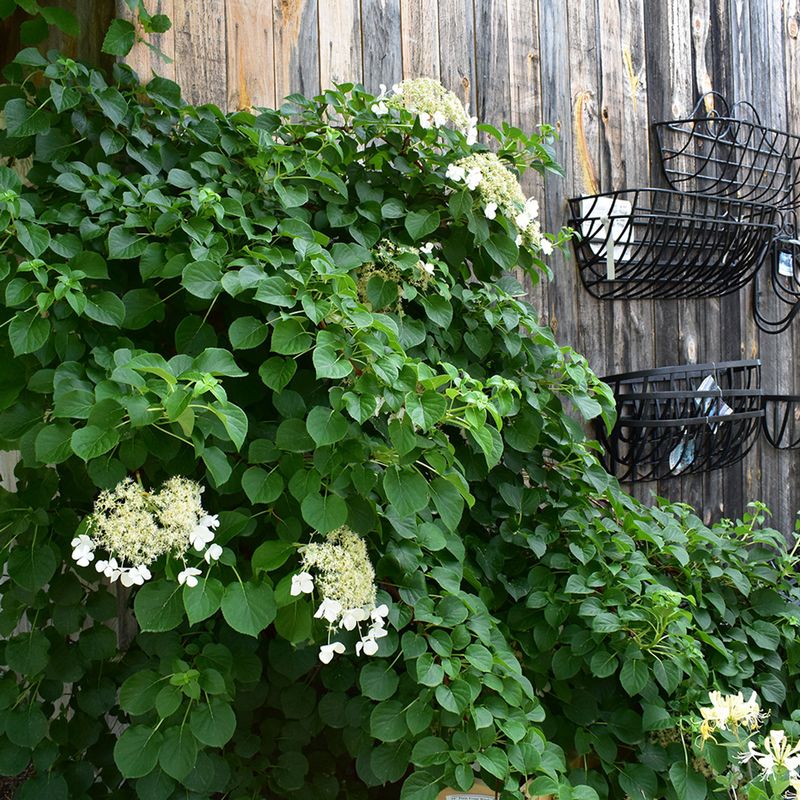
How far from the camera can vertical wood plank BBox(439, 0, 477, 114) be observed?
1926 mm

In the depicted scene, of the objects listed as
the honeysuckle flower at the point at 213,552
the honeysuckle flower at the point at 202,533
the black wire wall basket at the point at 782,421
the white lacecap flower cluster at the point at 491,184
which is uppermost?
the white lacecap flower cluster at the point at 491,184

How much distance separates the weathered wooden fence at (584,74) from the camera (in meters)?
1.65

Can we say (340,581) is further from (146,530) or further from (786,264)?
(786,264)

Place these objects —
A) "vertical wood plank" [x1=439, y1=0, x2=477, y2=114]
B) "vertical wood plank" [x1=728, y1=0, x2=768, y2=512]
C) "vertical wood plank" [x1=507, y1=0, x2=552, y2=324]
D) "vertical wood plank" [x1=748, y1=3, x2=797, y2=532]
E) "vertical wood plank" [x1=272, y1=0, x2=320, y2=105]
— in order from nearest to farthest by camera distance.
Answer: "vertical wood plank" [x1=272, y1=0, x2=320, y2=105] → "vertical wood plank" [x1=439, y1=0, x2=477, y2=114] → "vertical wood plank" [x1=507, y1=0, x2=552, y2=324] → "vertical wood plank" [x1=728, y1=0, x2=768, y2=512] → "vertical wood plank" [x1=748, y1=3, x2=797, y2=532]

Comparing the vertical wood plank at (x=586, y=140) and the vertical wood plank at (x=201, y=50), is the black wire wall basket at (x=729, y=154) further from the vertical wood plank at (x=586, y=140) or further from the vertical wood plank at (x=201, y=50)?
the vertical wood plank at (x=201, y=50)

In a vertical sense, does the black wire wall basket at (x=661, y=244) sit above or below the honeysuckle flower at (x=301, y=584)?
above

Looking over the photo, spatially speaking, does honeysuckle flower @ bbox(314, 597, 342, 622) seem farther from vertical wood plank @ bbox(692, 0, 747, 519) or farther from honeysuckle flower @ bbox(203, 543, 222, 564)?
vertical wood plank @ bbox(692, 0, 747, 519)

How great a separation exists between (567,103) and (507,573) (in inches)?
47.4

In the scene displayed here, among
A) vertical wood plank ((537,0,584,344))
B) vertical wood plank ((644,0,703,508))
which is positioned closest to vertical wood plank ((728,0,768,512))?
vertical wood plank ((644,0,703,508))

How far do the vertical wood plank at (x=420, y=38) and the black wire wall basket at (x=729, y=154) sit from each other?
78 cm

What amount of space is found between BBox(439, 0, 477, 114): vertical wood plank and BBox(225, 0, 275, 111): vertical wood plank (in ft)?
1.41

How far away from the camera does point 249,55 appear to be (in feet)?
5.38

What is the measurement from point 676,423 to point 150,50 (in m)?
1.49

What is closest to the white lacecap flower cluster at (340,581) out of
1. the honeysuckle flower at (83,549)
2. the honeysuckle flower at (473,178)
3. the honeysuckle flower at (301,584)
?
the honeysuckle flower at (301,584)
